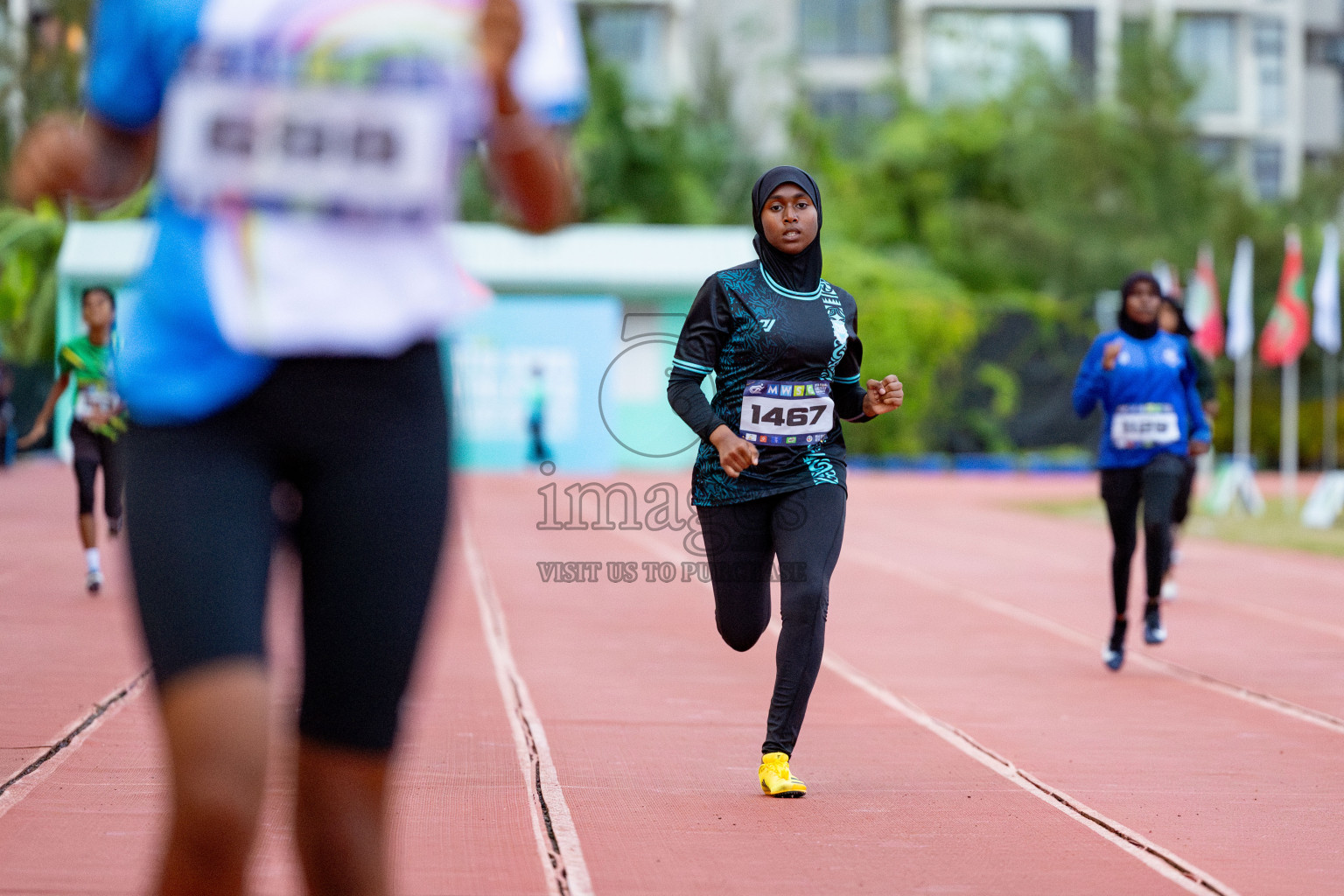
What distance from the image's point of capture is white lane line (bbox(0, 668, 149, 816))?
612 cm

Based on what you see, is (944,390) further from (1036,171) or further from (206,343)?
(206,343)

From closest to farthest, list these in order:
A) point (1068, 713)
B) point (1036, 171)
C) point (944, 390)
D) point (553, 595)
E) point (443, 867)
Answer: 1. point (443, 867)
2. point (1068, 713)
3. point (553, 595)
4. point (944, 390)
5. point (1036, 171)

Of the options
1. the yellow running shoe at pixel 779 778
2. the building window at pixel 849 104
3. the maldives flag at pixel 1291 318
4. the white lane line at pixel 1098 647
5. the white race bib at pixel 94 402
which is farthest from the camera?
the building window at pixel 849 104

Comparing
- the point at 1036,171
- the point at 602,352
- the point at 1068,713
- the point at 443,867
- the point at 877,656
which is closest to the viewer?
the point at 443,867

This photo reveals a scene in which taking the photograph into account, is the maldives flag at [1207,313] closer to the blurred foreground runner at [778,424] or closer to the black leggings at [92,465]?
the black leggings at [92,465]

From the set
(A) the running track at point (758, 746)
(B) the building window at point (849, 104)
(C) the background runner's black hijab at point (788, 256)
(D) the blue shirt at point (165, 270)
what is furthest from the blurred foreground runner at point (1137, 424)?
(B) the building window at point (849, 104)

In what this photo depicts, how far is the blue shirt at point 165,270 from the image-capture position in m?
2.64

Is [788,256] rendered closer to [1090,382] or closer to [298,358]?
[298,358]

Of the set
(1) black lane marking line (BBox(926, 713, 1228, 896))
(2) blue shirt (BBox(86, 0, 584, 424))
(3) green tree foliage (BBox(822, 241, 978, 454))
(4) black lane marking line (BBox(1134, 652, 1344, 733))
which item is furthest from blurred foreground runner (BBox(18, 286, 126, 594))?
(3) green tree foliage (BBox(822, 241, 978, 454))

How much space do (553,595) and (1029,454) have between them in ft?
88.7

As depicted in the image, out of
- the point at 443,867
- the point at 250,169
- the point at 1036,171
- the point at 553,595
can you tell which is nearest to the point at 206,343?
the point at 250,169

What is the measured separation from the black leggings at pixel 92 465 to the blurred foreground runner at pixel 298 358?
393 inches

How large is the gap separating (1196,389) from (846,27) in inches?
1922

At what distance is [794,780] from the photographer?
647cm
